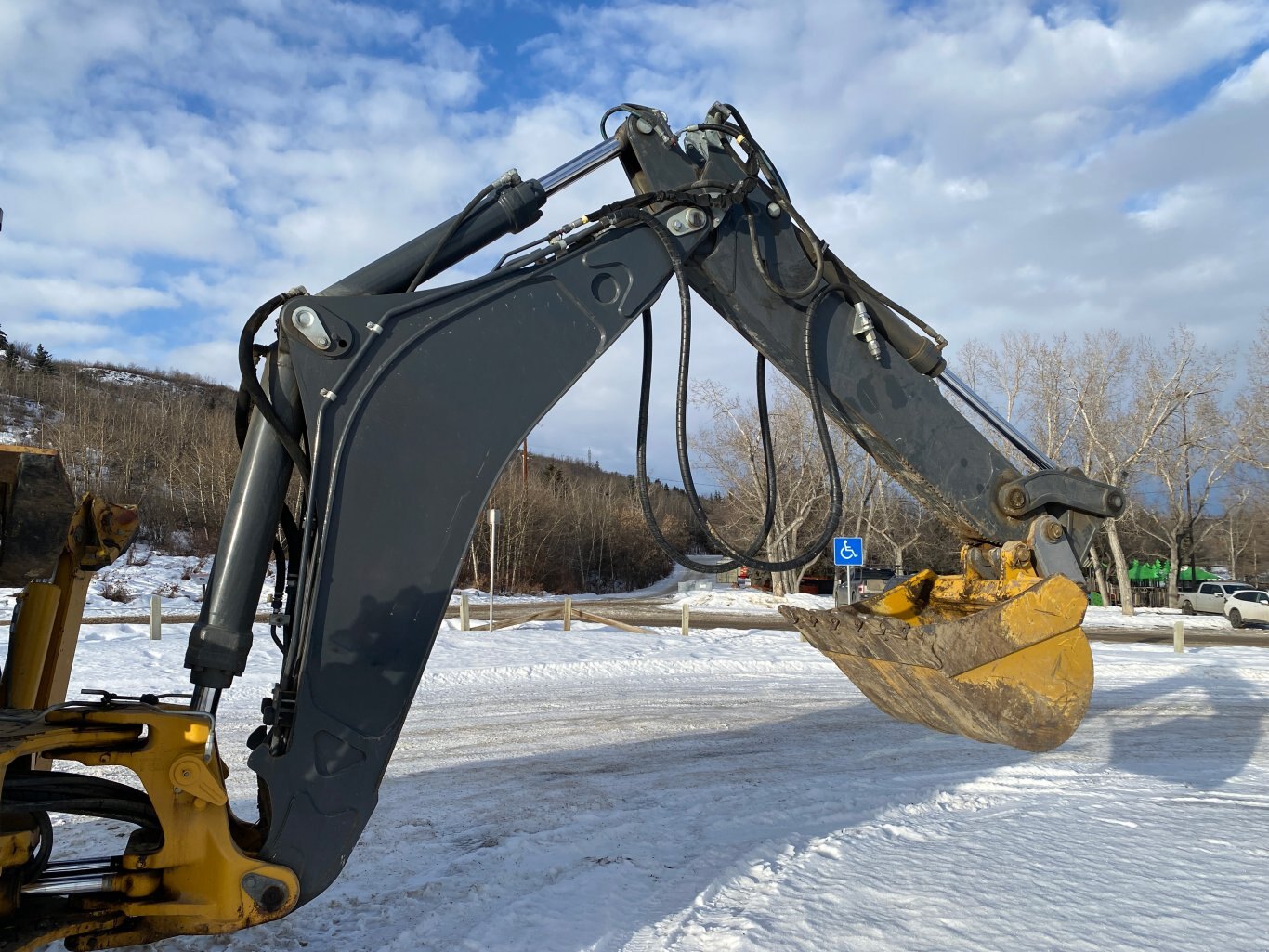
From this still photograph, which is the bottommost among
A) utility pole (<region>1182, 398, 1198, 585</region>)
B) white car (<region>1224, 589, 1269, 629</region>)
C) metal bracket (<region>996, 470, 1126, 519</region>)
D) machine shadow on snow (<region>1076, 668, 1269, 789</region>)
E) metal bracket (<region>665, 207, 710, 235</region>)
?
machine shadow on snow (<region>1076, 668, 1269, 789</region>)

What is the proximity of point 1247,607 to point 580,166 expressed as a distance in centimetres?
3281

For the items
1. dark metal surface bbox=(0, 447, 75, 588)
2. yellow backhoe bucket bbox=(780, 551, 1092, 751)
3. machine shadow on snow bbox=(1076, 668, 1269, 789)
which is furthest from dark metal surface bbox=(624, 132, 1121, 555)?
machine shadow on snow bbox=(1076, 668, 1269, 789)

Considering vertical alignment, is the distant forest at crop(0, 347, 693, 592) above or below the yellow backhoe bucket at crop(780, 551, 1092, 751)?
above

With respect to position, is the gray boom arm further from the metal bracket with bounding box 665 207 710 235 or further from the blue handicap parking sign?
the blue handicap parking sign

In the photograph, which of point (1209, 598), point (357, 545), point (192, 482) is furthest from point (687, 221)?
point (192, 482)

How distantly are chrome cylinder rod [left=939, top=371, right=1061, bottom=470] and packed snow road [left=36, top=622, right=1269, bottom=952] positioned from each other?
2117mm

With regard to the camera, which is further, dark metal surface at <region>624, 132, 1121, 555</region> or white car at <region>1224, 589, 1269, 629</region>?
white car at <region>1224, 589, 1269, 629</region>

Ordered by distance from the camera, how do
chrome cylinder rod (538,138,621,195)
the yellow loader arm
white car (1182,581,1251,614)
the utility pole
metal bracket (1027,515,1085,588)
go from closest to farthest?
1. the yellow loader arm
2. chrome cylinder rod (538,138,621,195)
3. metal bracket (1027,515,1085,588)
4. white car (1182,581,1251,614)
5. the utility pole

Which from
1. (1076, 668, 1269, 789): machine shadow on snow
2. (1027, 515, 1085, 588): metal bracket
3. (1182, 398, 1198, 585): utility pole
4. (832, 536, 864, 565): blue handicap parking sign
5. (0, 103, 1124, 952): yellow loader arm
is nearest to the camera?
(0, 103, 1124, 952): yellow loader arm

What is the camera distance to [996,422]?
4.51 m

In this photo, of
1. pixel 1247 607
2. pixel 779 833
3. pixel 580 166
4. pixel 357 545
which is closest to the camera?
pixel 357 545

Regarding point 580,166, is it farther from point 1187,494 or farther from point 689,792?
point 1187,494

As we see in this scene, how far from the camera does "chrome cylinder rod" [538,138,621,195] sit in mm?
3703

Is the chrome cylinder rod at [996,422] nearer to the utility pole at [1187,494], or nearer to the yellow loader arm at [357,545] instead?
the yellow loader arm at [357,545]
